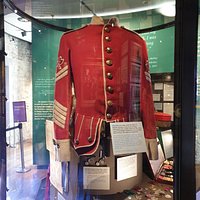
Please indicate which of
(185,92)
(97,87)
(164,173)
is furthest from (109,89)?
(164,173)

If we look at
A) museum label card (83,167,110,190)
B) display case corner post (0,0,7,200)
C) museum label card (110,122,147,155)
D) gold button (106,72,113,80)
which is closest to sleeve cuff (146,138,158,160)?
museum label card (110,122,147,155)

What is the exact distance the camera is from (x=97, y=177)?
110cm

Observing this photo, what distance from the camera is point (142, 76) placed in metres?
1.17

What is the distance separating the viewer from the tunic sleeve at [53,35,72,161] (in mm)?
1073

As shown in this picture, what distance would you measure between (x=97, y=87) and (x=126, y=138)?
283 mm

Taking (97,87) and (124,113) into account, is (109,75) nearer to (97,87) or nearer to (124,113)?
(97,87)

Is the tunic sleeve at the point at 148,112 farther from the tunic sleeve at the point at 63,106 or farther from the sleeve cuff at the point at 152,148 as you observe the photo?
the tunic sleeve at the point at 63,106

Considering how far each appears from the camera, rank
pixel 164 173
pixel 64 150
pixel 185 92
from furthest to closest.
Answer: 1. pixel 164 173
2. pixel 64 150
3. pixel 185 92

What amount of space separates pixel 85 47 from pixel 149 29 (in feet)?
1.80

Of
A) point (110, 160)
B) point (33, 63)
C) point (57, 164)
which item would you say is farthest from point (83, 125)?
point (33, 63)

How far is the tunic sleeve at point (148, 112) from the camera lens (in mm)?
1127

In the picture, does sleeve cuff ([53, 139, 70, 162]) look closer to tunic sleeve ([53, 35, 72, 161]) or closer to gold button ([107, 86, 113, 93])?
tunic sleeve ([53, 35, 72, 161])

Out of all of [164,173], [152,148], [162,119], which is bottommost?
[164,173]

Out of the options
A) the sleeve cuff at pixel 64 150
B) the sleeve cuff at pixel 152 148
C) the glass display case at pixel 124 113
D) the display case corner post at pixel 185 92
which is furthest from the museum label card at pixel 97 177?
the display case corner post at pixel 185 92
